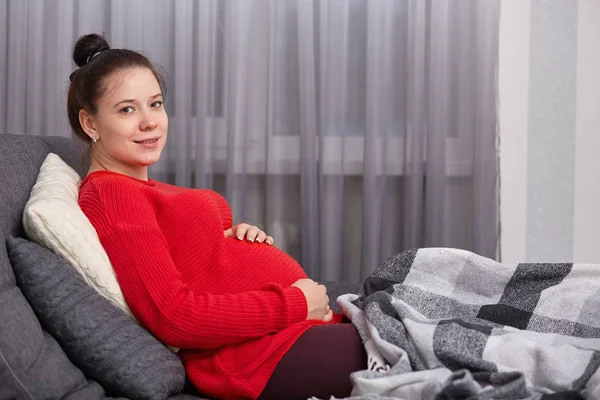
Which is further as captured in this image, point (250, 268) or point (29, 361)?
point (250, 268)

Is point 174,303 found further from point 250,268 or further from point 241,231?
point 241,231

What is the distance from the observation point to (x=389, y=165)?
9.18ft

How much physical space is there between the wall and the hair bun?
1511mm

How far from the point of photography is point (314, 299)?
5.40 feet

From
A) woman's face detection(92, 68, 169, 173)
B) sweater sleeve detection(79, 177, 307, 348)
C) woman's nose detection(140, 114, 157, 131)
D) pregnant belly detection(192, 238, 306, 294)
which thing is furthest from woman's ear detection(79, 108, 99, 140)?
pregnant belly detection(192, 238, 306, 294)

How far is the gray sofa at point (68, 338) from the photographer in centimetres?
131

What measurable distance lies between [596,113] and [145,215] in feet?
6.39

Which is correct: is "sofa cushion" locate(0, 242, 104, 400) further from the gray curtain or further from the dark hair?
the gray curtain

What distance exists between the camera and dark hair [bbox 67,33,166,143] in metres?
1.84

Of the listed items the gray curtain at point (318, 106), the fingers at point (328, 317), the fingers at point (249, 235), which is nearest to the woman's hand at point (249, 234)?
the fingers at point (249, 235)

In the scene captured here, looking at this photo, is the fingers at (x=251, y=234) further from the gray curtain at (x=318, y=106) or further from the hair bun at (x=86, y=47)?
the gray curtain at (x=318, y=106)

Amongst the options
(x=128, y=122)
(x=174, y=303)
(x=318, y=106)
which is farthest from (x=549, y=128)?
(x=174, y=303)

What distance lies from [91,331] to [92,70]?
0.70m

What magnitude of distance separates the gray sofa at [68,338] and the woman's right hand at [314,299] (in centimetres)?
29
